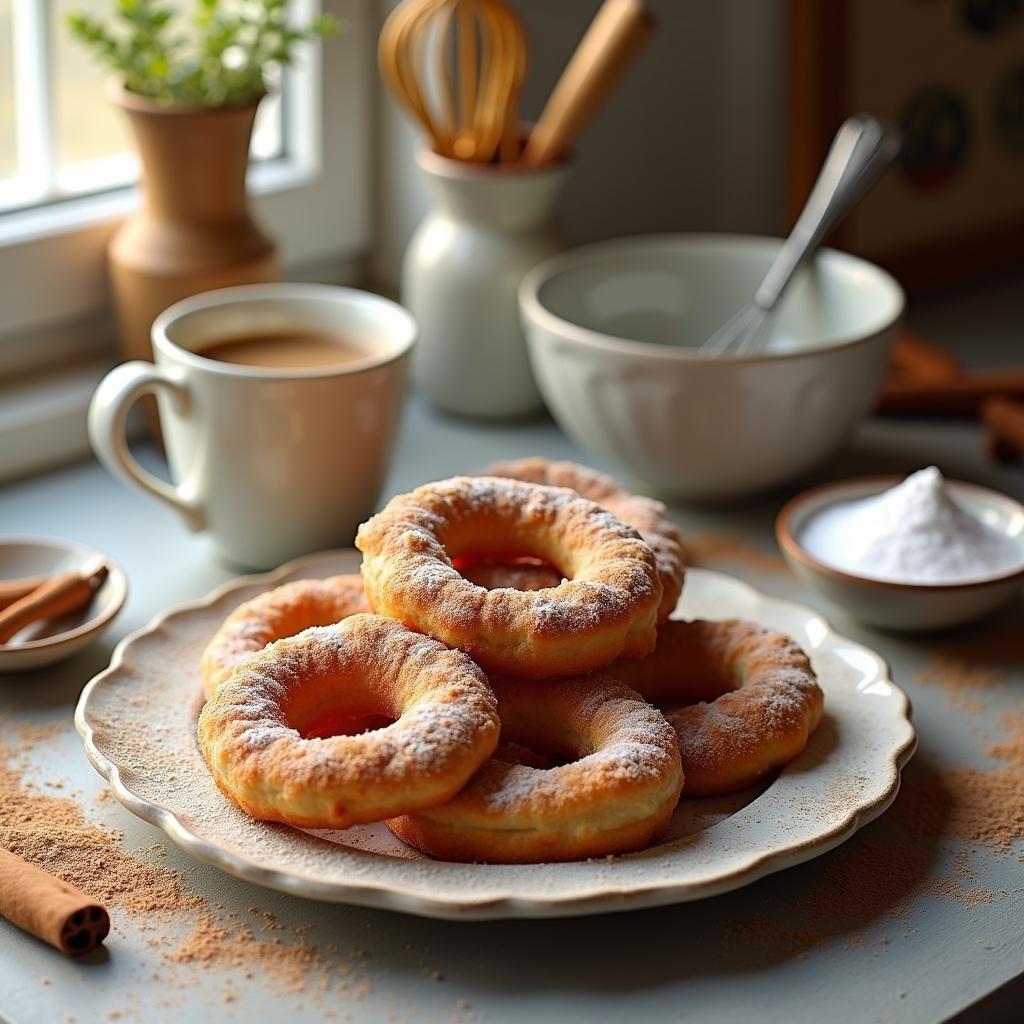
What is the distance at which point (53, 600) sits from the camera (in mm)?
985

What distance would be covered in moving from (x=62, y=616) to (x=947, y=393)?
0.78 m

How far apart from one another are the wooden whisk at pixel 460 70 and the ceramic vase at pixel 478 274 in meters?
0.02

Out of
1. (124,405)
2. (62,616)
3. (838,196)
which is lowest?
(62,616)

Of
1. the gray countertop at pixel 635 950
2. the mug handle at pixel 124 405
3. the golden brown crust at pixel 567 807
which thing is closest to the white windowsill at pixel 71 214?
the mug handle at pixel 124 405

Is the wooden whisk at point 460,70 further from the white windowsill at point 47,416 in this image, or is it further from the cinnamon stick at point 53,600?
the cinnamon stick at point 53,600

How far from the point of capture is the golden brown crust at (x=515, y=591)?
0.79m

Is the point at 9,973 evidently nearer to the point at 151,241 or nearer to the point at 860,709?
the point at 860,709

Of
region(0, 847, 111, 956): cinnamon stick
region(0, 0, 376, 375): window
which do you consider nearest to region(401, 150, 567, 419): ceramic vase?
region(0, 0, 376, 375): window

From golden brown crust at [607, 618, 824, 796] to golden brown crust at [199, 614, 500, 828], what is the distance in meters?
0.13

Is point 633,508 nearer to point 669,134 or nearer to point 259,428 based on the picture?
point 259,428

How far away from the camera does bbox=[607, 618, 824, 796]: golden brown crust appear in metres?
0.82

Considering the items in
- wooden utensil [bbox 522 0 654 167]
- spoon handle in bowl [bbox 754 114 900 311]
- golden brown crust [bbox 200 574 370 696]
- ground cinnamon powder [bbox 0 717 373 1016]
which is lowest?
ground cinnamon powder [bbox 0 717 373 1016]

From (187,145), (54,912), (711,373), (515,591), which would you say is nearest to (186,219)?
(187,145)

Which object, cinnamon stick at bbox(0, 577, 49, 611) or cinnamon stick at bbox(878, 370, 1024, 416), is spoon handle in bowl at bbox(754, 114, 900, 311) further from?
cinnamon stick at bbox(0, 577, 49, 611)
